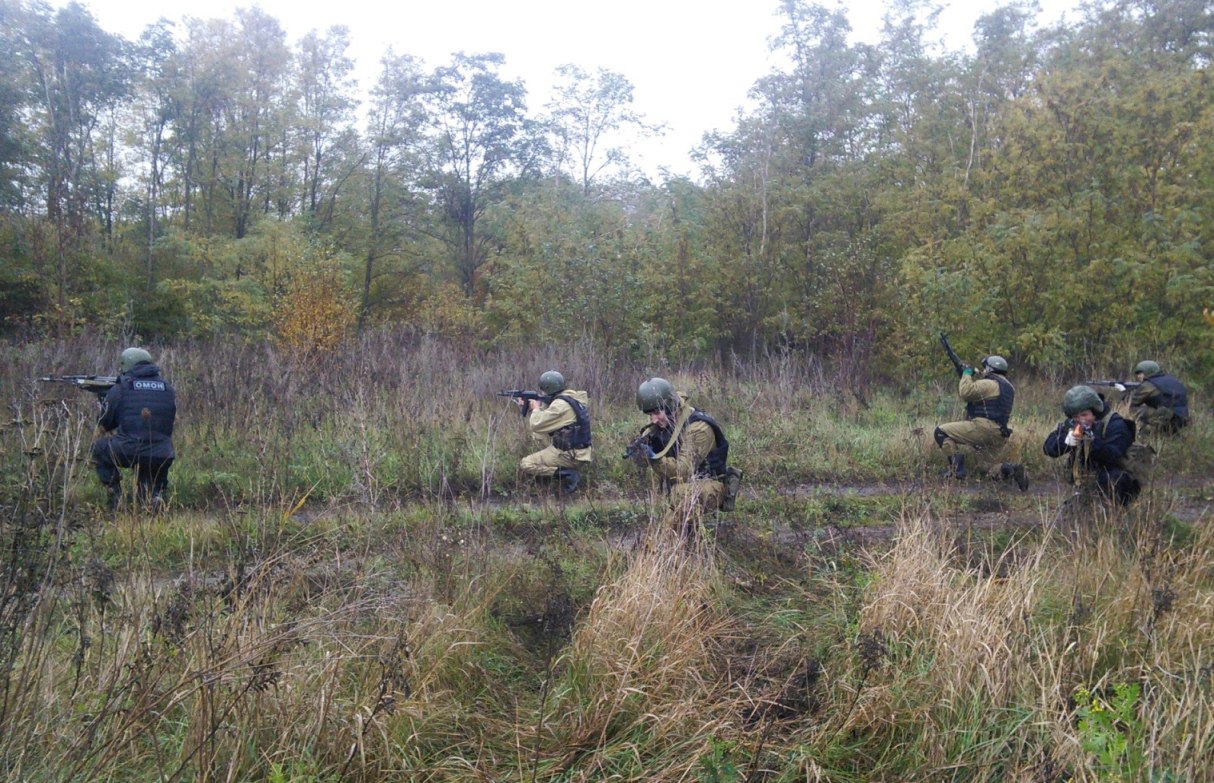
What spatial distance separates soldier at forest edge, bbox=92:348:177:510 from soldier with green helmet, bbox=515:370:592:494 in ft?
10.8

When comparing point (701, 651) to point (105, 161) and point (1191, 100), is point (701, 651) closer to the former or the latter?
point (1191, 100)

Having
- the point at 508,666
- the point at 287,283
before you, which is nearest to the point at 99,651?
the point at 508,666

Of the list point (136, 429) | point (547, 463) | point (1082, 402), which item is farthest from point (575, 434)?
point (1082, 402)

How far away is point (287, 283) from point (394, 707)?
16169 mm

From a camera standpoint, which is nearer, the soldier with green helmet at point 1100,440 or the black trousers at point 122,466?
the soldier with green helmet at point 1100,440

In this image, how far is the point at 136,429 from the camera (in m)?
7.46

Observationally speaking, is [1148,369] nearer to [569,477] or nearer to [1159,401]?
[1159,401]

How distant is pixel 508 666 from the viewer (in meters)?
4.26

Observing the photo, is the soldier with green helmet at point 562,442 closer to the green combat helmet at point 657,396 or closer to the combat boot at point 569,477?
the combat boot at point 569,477

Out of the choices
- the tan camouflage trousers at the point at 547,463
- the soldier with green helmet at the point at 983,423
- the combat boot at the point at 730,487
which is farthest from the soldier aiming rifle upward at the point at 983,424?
the tan camouflage trousers at the point at 547,463

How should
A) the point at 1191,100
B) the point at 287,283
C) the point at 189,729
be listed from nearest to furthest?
the point at 189,729 → the point at 1191,100 → the point at 287,283

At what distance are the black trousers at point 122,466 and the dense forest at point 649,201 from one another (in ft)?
23.3

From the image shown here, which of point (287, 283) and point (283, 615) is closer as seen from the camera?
point (283, 615)

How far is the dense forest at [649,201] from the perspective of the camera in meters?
14.7
